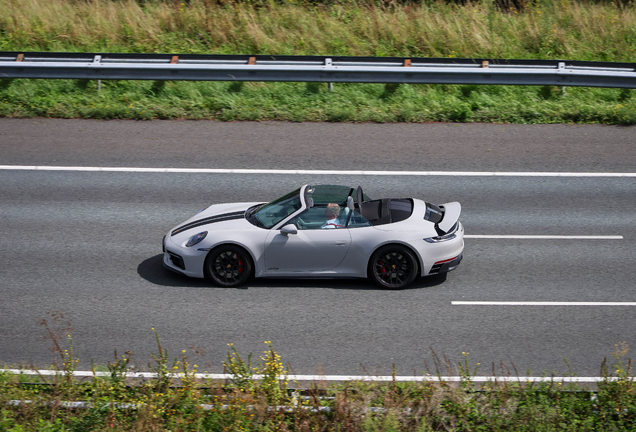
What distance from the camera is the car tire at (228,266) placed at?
938 cm

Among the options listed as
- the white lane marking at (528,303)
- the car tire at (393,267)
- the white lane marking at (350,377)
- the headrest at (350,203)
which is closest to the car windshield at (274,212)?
the headrest at (350,203)

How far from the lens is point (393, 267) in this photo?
9.44 metres

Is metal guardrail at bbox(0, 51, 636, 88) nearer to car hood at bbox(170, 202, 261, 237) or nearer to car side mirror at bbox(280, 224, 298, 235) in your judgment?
car hood at bbox(170, 202, 261, 237)

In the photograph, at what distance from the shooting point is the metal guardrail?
15.3 m

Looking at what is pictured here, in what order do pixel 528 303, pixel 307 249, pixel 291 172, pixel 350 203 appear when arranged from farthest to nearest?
pixel 291 172 < pixel 350 203 < pixel 307 249 < pixel 528 303

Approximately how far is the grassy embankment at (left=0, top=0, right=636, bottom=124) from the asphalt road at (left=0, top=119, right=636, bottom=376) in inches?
24.3

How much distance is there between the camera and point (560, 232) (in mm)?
11094

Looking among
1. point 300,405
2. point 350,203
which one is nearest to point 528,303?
point 350,203

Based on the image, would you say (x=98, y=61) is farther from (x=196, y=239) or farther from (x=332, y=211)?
(x=332, y=211)

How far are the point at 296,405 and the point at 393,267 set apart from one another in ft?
11.0

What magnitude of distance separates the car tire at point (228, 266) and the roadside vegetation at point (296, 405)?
98.2 inches

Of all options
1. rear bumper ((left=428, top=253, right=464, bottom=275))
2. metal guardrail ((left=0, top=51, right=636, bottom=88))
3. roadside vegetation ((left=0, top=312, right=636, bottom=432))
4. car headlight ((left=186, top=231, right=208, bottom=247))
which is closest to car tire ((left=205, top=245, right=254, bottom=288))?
car headlight ((left=186, top=231, right=208, bottom=247))

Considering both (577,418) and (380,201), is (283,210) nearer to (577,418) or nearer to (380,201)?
(380,201)

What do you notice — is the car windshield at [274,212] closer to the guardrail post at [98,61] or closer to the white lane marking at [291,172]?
the white lane marking at [291,172]
